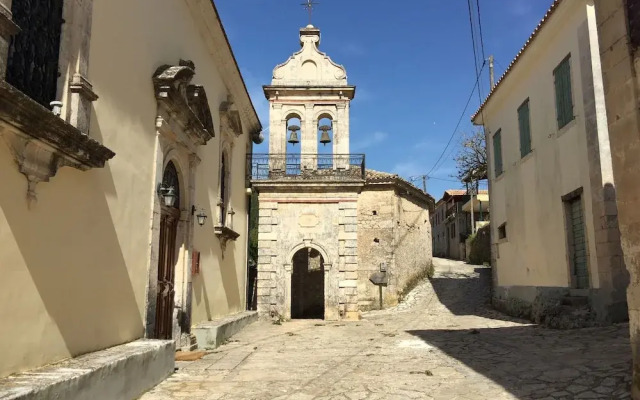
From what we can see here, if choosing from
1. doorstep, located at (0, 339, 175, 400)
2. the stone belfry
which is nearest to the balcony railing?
the stone belfry

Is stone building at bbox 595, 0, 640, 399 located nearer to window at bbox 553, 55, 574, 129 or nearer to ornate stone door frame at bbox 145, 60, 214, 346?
ornate stone door frame at bbox 145, 60, 214, 346

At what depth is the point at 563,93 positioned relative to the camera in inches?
415

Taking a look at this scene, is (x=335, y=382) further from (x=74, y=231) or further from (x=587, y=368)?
(x=74, y=231)

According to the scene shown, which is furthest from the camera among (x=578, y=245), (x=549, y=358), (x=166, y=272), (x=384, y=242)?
(x=384, y=242)

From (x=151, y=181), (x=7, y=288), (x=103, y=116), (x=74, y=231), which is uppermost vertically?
(x=103, y=116)

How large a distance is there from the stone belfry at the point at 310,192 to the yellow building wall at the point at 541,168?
169 inches

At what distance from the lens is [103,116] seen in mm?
5316

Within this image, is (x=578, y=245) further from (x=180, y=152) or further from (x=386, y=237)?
(x=386, y=237)

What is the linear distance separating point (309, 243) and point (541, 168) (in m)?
6.81

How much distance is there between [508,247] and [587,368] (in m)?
8.75

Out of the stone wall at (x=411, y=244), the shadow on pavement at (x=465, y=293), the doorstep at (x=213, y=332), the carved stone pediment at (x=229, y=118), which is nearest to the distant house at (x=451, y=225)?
the shadow on pavement at (x=465, y=293)

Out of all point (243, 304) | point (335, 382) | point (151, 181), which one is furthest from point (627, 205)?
point (243, 304)

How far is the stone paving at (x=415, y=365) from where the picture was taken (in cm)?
517

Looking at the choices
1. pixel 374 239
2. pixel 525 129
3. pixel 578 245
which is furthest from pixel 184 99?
pixel 374 239
